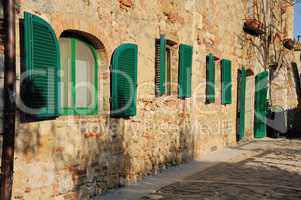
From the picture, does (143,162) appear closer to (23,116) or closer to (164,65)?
(164,65)

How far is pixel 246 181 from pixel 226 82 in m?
4.68

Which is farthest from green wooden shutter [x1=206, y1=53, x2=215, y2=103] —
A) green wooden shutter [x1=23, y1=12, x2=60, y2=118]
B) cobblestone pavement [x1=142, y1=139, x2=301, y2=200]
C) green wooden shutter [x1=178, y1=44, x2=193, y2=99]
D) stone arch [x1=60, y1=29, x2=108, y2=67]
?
green wooden shutter [x1=23, y1=12, x2=60, y2=118]

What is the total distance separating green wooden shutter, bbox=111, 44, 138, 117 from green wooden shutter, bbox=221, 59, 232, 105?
4.99 m

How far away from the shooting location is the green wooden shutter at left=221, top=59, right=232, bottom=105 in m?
11.0

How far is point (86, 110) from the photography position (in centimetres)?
570

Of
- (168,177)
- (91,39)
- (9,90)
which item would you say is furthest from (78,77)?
(168,177)

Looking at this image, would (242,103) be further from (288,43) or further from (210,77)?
(288,43)

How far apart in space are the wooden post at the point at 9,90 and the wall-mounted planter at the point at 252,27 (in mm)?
9843

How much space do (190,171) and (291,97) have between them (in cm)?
1165

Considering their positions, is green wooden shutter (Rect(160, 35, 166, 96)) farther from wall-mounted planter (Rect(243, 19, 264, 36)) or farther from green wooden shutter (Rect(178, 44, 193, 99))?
wall-mounted planter (Rect(243, 19, 264, 36))

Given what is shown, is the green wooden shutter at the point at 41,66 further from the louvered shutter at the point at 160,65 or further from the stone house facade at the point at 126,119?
the louvered shutter at the point at 160,65

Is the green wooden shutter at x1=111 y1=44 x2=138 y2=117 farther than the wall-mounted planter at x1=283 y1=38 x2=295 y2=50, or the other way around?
the wall-mounted planter at x1=283 y1=38 x2=295 y2=50

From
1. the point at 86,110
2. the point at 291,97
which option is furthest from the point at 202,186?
the point at 291,97

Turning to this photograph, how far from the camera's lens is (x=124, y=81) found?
20.5 feet
